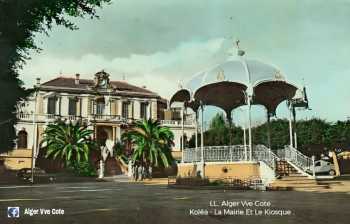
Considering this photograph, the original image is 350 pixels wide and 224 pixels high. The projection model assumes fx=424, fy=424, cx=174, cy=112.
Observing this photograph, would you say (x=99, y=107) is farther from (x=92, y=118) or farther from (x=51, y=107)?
(x=51, y=107)

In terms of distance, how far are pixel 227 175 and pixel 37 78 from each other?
10393mm

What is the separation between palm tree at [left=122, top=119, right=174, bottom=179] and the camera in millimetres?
34000

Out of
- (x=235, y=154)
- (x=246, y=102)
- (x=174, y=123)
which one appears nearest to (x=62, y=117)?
(x=235, y=154)

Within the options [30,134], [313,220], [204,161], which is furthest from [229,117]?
[313,220]

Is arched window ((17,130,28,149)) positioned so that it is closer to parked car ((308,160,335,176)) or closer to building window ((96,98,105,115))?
building window ((96,98,105,115))

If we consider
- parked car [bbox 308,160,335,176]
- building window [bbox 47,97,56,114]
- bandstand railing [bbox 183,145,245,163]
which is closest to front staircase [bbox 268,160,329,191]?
bandstand railing [bbox 183,145,245,163]

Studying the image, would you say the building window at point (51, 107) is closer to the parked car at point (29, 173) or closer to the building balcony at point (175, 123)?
the parked car at point (29, 173)

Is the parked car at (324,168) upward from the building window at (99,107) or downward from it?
downward

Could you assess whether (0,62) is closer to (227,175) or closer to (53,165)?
(53,165)

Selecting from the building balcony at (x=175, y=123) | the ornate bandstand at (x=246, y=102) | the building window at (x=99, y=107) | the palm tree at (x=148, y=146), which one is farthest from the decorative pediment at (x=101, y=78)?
the building balcony at (x=175, y=123)

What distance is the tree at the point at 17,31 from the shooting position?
937 cm

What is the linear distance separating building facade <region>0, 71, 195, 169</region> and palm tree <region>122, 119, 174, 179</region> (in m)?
0.78

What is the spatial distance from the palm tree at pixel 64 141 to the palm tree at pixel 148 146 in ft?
44.8

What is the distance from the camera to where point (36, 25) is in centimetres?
1041
